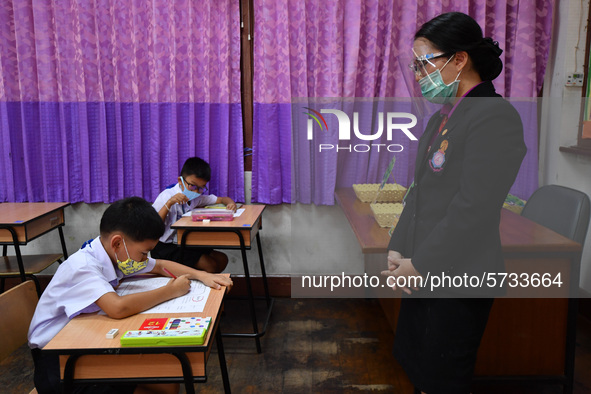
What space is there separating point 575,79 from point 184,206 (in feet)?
8.69

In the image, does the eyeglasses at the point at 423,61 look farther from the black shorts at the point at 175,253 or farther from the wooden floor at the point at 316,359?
the black shorts at the point at 175,253

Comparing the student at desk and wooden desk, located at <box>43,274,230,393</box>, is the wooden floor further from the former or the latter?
wooden desk, located at <box>43,274,230,393</box>

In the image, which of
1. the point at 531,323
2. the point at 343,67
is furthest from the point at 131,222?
the point at 343,67

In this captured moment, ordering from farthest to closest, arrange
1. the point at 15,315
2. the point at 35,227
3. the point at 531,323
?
1. the point at 35,227
2. the point at 531,323
3. the point at 15,315

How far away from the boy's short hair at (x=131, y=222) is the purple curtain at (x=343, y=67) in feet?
5.19

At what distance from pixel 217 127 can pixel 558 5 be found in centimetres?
240

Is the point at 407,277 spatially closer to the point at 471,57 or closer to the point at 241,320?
the point at 471,57

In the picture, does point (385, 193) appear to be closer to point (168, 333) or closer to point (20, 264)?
point (168, 333)

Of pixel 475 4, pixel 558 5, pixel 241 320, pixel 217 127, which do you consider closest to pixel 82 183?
pixel 217 127

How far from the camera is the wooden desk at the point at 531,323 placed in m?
1.80

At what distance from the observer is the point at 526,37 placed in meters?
2.80

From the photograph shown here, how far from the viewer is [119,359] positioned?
1204 mm

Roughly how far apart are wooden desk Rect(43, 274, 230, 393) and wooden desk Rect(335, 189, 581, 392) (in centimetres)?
85

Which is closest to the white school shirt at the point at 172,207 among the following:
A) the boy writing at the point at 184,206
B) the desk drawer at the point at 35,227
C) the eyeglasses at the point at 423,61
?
the boy writing at the point at 184,206
